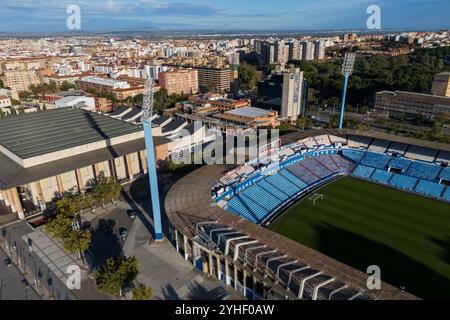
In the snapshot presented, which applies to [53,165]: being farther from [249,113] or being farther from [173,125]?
[249,113]

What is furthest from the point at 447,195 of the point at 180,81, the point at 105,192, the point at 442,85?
the point at 180,81

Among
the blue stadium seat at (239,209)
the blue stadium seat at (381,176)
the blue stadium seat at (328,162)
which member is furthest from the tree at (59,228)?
the blue stadium seat at (381,176)

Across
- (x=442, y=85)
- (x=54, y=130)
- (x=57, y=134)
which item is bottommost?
(x=442, y=85)

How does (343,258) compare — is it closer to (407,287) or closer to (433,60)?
(407,287)

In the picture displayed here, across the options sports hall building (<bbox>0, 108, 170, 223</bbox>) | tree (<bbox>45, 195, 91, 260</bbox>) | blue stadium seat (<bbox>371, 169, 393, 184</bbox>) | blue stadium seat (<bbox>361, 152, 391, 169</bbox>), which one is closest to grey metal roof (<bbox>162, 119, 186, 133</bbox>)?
sports hall building (<bbox>0, 108, 170, 223</bbox>)

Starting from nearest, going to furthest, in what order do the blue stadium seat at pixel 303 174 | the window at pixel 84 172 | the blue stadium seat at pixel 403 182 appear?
the window at pixel 84 172 < the blue stadium seat at pixel 403 182 < the blue stadium seat at pixel 303 174

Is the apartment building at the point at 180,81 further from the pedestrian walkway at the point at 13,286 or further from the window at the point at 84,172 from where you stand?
the pedestrian walkway at the point at 13,286

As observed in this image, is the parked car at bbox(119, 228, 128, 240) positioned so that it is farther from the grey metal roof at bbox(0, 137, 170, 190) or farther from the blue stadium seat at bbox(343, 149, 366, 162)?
the blue stadium seat at bbox(343, 149, 366, 162)
